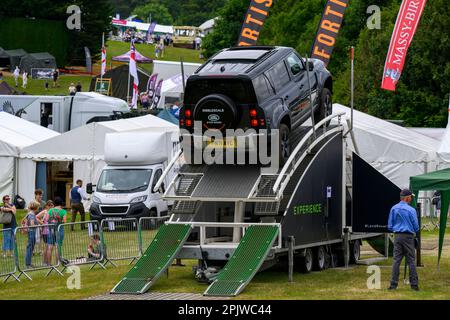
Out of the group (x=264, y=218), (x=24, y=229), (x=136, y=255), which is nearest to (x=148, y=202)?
(x=136, y=255)

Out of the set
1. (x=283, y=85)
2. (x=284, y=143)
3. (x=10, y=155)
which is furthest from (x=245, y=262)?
(x=10, y=155)

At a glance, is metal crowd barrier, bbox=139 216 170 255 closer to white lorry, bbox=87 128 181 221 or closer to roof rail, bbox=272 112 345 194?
roof rail, bbox=272 112 345 194

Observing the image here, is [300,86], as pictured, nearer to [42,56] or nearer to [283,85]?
[283,85]

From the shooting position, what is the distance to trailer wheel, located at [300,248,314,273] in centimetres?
2130

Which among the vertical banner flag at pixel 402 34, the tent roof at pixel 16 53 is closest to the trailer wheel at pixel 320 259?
the vertical banner flag at pixel 402 34

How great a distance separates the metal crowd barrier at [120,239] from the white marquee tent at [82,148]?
13.4 m

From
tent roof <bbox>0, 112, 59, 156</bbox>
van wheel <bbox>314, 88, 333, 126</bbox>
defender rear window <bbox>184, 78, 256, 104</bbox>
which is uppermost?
defender rear window <bbox>184, 78, 256, 104</bbox>

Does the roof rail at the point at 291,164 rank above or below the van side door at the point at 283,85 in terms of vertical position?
below

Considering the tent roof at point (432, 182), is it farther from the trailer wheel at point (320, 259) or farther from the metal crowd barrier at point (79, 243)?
the metal crowd barrier at point (79, 243)

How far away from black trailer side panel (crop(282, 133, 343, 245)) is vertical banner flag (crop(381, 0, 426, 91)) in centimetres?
1674

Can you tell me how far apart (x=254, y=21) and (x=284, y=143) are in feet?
70.5

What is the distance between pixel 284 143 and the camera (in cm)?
2064

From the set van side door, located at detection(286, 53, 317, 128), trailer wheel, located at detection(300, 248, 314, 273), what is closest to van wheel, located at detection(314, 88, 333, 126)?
van side door, located at detection(286, 53, 317, 128)

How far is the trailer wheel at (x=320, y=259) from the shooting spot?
2198 cm
